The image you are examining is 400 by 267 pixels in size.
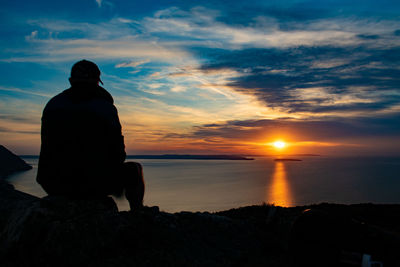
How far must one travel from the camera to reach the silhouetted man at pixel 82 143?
406 cm

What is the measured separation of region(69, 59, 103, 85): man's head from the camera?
14.1 ft

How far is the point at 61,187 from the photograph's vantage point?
4.21 meters

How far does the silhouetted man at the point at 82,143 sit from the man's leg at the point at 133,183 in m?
0.02

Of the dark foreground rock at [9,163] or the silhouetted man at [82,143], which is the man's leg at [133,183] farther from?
the dark foreground rock at [9,163]

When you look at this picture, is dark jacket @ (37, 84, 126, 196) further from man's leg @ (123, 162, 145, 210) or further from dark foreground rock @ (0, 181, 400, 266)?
dark foreground rock @ (0, 181, 400, 266)

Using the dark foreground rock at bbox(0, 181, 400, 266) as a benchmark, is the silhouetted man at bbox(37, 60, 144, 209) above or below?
above

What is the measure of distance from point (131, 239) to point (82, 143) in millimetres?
1551

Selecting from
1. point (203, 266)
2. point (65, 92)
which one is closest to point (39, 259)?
point (203, 266)

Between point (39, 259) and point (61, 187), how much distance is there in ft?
3.39

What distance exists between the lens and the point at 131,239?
3959mm

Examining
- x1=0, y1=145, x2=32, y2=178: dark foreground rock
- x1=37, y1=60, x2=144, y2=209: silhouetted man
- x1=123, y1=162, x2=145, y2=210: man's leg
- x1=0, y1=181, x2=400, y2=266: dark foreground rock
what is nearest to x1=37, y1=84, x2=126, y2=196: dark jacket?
x1=37, y1=60, x2=144, y2=209: silhouetted man

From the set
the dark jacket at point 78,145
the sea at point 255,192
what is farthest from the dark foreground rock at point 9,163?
the dark jacket at point 78,145

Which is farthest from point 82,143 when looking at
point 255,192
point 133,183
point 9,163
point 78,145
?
point 9,163

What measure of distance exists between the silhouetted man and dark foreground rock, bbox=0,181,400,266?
11.6 inches
